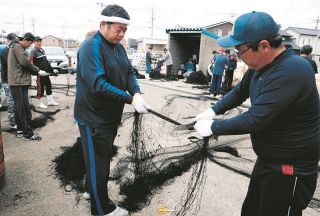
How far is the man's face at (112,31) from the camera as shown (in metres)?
2.58

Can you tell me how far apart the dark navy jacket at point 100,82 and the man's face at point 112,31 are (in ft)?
0.16

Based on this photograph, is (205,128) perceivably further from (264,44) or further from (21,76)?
(21,76)

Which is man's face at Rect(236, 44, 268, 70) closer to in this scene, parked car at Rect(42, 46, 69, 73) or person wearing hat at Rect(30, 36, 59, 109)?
person wearing hat at Rect(30, 36, 59, 109)

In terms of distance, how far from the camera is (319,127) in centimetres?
188

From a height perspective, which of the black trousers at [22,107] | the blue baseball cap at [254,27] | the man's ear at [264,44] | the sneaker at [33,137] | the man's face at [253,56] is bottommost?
the sneaker at [33,137]

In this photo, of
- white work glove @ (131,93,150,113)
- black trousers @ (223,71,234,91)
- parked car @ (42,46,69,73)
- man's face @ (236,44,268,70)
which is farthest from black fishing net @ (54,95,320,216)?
parked car @ (42,46,69,73)

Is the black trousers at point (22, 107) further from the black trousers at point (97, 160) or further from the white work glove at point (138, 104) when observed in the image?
the white work glove at point (138, 104)

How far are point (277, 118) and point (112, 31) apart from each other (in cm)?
165

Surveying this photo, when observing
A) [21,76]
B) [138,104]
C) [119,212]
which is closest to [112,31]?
[138,104]

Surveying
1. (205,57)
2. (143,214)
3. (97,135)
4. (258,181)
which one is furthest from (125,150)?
(205,57)

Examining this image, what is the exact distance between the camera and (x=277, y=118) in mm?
1793

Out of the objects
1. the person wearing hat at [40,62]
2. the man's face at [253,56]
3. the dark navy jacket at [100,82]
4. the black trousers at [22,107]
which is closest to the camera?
the man's face at [253,56]

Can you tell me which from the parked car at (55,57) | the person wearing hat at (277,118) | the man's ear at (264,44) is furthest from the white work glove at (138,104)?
the parked car at (55,57)

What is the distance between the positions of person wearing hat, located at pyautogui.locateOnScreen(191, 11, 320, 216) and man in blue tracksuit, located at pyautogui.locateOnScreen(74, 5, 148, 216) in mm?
1067
